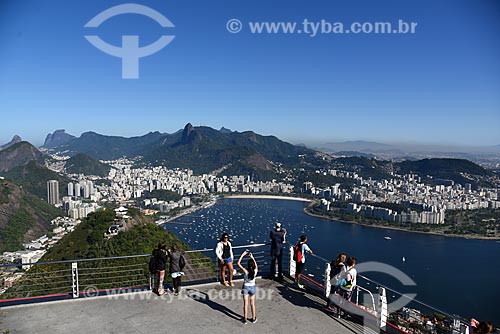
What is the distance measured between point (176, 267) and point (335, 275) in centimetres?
135

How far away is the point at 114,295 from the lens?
3379 millimetres

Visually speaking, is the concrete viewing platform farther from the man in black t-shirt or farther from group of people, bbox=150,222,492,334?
the man in black t-shirt

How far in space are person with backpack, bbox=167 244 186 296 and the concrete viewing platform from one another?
0.10 metres

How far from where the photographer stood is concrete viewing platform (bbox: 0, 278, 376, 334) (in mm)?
2771

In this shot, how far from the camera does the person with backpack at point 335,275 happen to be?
9.98ft

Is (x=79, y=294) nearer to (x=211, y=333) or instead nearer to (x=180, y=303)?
(x=180, y=303)

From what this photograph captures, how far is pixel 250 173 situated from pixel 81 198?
28563 millimetres

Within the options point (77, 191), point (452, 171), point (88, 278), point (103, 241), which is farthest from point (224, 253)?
point (452, 171)

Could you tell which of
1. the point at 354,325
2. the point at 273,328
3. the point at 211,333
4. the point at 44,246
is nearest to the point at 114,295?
the point at 211,333

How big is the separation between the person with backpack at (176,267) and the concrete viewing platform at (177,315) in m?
0.10

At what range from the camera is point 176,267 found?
11.1 feet

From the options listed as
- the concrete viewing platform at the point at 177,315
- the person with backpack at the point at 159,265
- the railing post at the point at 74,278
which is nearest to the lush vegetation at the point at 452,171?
the concrete viewing platform at the point at 177,315

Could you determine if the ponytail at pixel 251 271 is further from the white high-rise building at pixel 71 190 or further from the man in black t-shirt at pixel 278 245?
the white high-rise building at pixel 71 190

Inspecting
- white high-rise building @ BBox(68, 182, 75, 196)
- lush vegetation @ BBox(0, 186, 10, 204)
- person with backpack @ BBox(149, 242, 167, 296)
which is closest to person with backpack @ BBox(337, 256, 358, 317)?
person with backpack @ BBox(149, 242, 167, 296)
